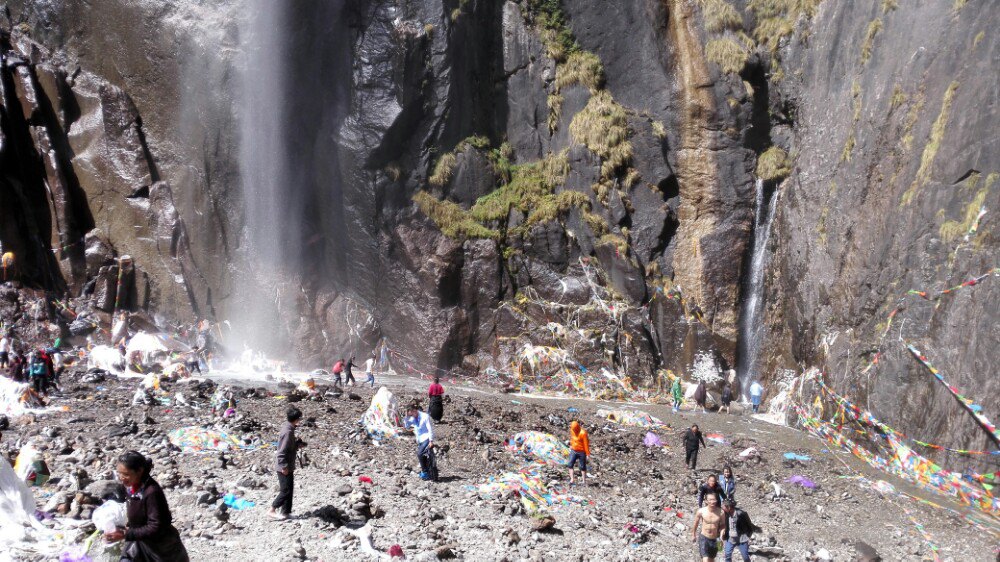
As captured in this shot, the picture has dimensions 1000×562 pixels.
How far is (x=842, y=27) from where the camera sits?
66.3ft

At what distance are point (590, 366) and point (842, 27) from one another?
43.4ft

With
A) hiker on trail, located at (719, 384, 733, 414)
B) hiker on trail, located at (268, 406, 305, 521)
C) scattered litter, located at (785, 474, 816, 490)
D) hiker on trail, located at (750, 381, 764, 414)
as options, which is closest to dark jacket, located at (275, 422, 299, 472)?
hiker on trail, located at (268, 406, 305, 521)

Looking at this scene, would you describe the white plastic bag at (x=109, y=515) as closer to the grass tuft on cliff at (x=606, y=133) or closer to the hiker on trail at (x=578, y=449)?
the hiker on trail at (x=578, y=449)

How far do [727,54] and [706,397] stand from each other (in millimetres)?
12519

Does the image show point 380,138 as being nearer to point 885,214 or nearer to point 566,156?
point 566,156

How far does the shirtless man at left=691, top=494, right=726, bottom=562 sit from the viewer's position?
751cm

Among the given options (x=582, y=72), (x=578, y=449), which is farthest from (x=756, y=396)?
(x=582, y=72)

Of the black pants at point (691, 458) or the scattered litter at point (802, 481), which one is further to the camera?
the black pants at point (691, 458)

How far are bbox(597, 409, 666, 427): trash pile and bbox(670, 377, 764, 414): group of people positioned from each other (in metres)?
2.29

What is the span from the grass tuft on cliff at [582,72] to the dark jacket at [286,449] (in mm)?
21308

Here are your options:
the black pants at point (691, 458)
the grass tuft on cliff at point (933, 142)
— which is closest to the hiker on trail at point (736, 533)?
the black pants at point (691, 458)

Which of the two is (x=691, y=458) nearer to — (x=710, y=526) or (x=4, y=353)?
(x=710, y=526)

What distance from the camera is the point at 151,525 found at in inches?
162

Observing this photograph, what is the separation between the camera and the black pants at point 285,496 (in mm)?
7020
